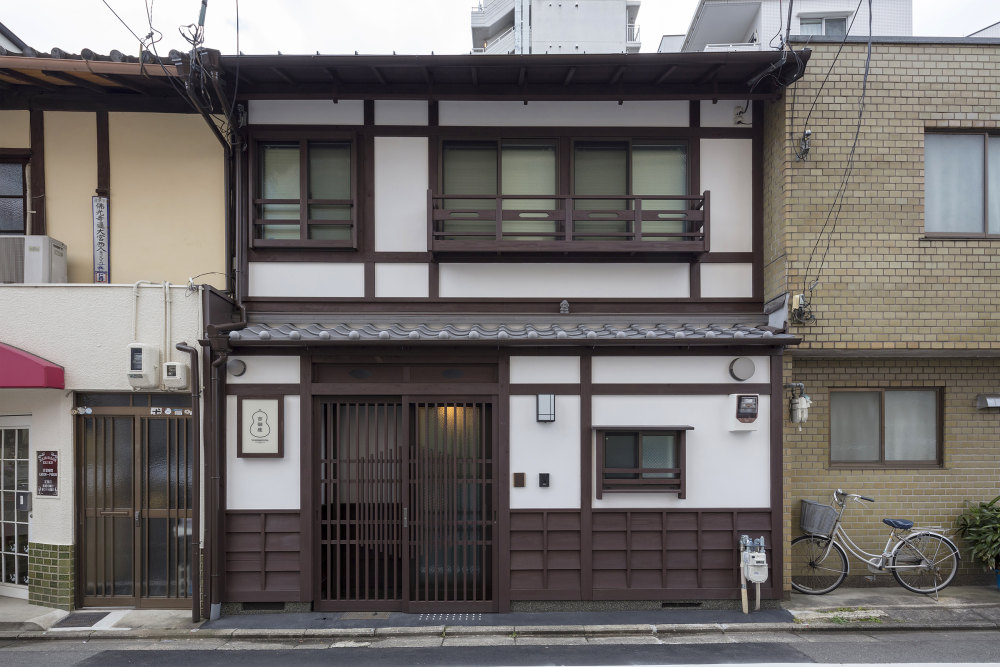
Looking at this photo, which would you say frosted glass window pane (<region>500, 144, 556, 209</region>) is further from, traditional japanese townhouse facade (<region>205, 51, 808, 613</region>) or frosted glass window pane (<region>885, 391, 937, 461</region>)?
frosted glass window pane (<region>885, 391, 937, 461</region>)

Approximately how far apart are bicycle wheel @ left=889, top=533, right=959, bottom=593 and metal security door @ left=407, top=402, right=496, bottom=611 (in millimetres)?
6098

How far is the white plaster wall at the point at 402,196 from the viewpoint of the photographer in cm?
778

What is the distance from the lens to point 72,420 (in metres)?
7.27

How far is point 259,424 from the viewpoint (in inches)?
283

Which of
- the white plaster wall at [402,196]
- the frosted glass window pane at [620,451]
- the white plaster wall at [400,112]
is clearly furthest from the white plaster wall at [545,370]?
the white plaster wall at [400,112]

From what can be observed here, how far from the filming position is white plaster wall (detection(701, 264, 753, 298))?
7.81 meters

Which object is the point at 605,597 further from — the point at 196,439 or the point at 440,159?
the point at 440,159

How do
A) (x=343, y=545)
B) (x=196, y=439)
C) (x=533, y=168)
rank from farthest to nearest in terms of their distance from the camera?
(x=533, y=168) < (x=343, y=545) < (x=196, y=439)

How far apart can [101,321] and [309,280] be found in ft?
9.29

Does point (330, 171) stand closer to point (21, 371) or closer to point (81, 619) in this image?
point (21, 371)

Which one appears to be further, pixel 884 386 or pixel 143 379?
pixel 884 386

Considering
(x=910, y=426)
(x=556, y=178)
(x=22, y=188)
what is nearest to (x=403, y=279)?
(x=556, y=178)

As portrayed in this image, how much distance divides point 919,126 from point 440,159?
7.02 meters

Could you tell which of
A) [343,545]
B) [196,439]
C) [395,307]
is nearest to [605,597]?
[343,545]
